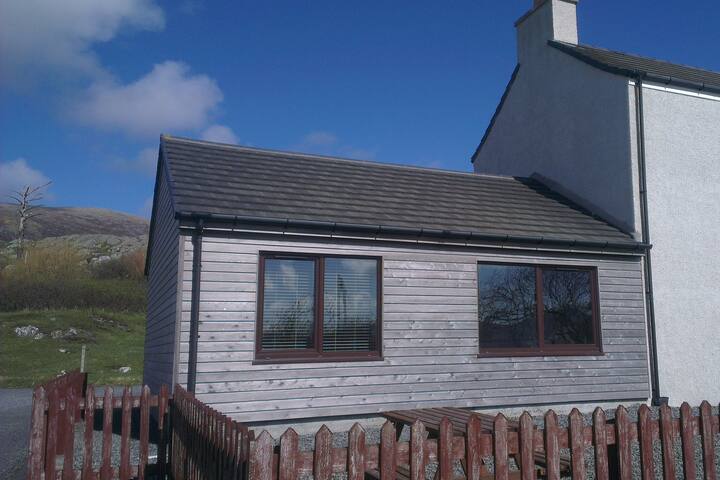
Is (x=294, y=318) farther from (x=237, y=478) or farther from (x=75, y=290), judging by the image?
(x=75, y=290)

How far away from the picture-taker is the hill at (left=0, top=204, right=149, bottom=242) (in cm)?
7736

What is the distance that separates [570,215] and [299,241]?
6.34 meters

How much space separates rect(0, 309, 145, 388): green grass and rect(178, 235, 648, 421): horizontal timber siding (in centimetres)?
1337

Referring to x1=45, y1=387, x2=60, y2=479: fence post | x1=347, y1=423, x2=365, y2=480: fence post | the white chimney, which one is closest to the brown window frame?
x1=45, y1=387, x2=60, y2=479: fence post

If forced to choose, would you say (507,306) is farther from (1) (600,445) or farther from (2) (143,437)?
(2) (143,437)

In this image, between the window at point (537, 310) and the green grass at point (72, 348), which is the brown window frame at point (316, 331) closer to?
the window at point (537, 310)

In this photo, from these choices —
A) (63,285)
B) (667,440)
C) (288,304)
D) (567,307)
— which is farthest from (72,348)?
(667,440)

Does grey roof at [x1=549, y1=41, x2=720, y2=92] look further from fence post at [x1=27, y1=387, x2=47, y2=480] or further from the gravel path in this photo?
the gravel path

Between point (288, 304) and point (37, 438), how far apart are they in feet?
13.5

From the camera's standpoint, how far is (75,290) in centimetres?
3172

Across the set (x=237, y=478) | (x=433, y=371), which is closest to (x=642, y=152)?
(x=433, y=371)

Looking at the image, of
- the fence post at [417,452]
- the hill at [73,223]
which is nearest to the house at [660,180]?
the fence post at [417,452]

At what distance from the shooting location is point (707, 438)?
16.6 feet

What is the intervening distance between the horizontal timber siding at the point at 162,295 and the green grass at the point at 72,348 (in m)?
8.27
